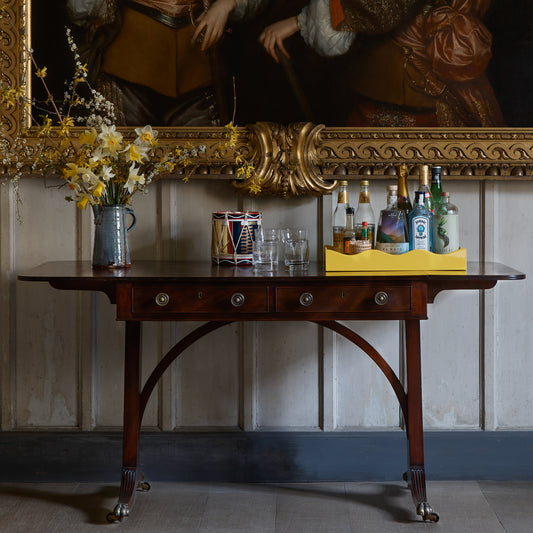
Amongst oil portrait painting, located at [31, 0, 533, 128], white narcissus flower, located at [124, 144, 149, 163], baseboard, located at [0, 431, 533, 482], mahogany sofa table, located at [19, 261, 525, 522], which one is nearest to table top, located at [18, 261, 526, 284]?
mahogany sofa table, located at [19, 261, 525, 522]

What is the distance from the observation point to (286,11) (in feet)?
9.23

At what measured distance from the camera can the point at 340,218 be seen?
2691 millimetres

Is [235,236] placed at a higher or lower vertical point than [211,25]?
lower

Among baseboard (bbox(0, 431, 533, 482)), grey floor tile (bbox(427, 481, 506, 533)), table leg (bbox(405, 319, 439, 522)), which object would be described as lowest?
grey floor tile (bbox(427, 481, 506, 533))

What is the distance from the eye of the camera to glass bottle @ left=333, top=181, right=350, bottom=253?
2.53m

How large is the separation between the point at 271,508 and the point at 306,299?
916mm

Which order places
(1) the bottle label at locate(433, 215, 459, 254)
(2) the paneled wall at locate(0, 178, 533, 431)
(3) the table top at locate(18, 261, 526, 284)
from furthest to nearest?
(2) the paneled wall at locate(0, 178, 533, 431) → (1) the bottle label at locate(433, 215, 459, 254) → (3) the table top at locate(18, 261, 526, 284)

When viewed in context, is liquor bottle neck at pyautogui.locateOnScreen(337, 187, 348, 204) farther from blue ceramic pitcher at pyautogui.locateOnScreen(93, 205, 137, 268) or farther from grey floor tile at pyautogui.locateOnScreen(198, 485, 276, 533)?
grey floor tile at pyautogui.locateOnScreen(198, 485, 276, 533)

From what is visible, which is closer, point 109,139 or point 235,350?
point 109,139

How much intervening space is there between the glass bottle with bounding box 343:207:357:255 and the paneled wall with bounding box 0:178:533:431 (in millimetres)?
345

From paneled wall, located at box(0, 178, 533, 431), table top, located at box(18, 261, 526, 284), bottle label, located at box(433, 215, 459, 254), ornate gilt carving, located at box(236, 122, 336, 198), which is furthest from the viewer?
paneled wall, located at box(0, 178, 533, 431)

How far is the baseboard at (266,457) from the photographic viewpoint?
9.50 ft

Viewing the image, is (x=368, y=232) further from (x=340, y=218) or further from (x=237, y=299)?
(x=237, y=299)

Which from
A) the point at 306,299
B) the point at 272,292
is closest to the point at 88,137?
the point at 272,292
